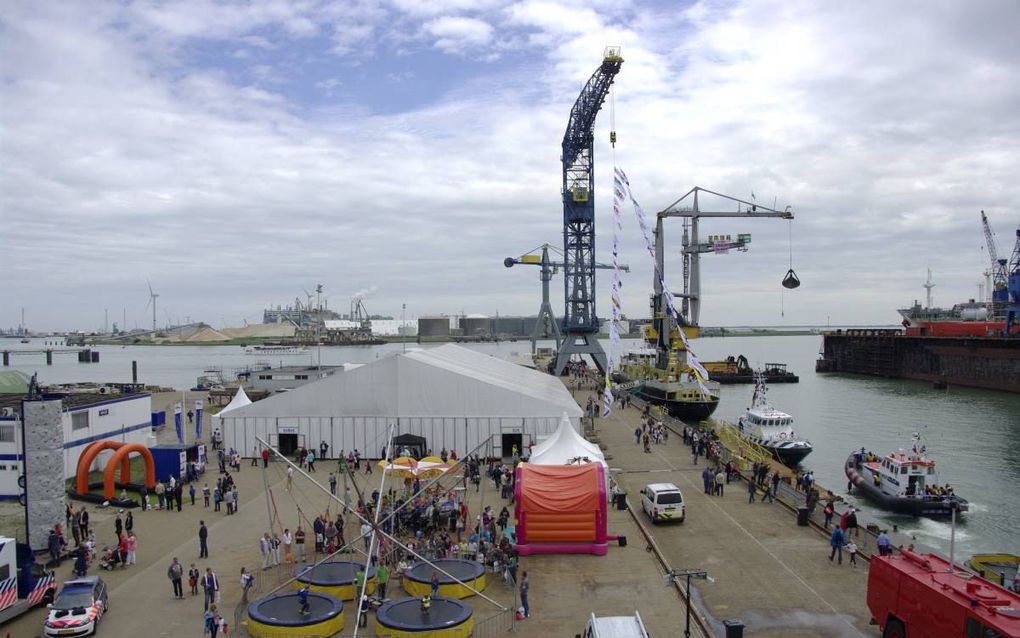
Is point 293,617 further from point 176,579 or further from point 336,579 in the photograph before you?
point 176,579

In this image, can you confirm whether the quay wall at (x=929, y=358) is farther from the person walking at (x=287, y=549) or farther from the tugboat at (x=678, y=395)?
the person walking at (x=287, y=549)

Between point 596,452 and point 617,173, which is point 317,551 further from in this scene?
point 617,173

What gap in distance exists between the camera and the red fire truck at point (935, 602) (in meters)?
10.6

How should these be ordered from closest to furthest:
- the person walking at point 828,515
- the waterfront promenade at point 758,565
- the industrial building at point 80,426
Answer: the waterfront promenade at point 758,565 < the person walking at point 828,515 < the industrial building at point 80,426

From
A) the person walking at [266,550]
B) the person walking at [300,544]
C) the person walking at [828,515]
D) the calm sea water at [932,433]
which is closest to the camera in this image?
the person walking at [266,550]

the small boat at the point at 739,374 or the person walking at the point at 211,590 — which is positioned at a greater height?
the person walking at the point at 211,590

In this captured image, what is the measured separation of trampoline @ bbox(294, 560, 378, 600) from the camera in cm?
1559

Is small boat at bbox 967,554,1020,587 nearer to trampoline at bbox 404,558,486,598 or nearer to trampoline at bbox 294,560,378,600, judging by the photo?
trampoline at bbox 404,558,486,598

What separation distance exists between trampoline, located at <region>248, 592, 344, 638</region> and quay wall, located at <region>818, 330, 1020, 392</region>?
7714cm

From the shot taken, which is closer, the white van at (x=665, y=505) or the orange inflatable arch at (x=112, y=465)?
the white van at (x=665, y=505)

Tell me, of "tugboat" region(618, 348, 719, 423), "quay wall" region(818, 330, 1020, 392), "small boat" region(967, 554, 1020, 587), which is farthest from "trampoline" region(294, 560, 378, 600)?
"quay wall" region(818, 330, 1020, 392)

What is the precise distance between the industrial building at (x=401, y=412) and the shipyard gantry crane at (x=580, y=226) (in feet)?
98.4

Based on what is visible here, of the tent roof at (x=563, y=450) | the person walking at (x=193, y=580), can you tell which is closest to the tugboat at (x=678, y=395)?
the tent roof at (x=563, y=450)

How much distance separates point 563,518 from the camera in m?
18.6
